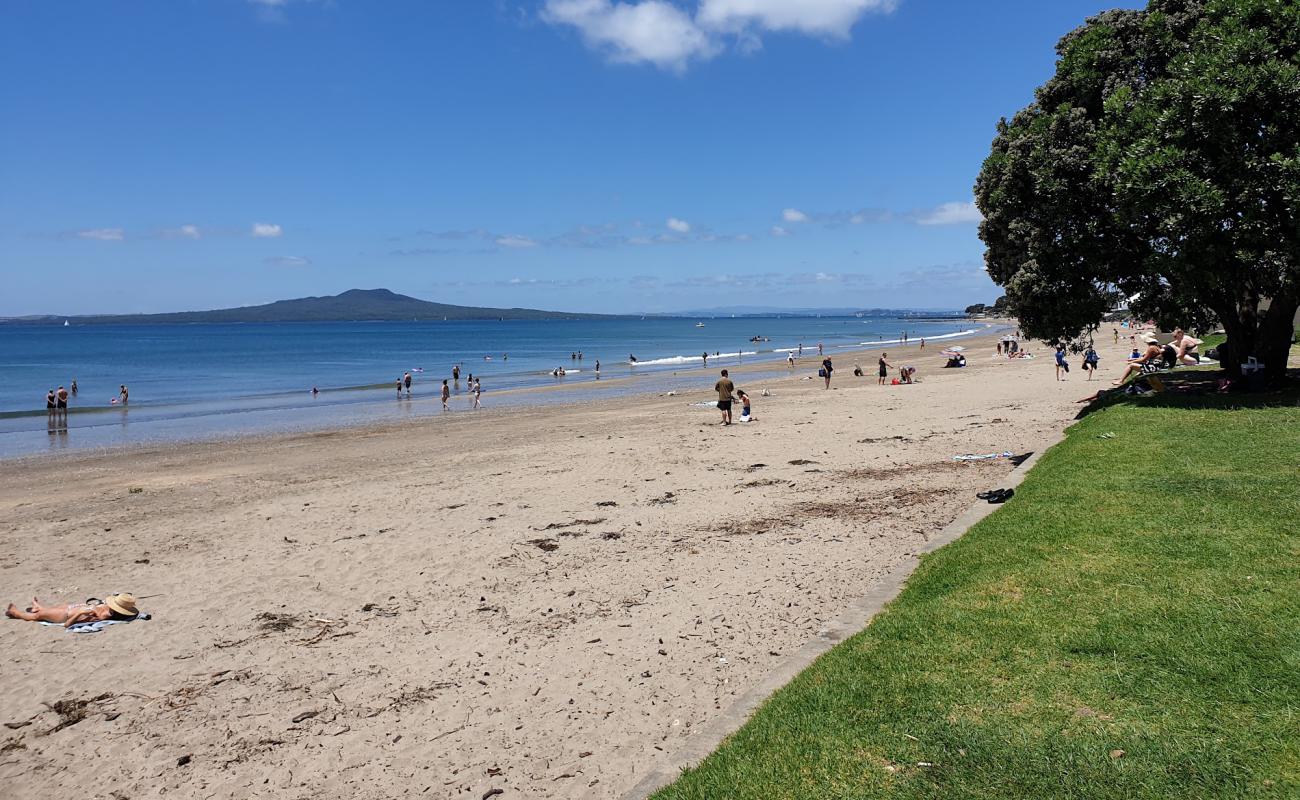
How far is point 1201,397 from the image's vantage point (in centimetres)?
1520

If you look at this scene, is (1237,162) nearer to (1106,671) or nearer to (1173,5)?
(1173,5)

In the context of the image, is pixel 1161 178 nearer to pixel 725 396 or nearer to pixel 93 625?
pixel 725 396

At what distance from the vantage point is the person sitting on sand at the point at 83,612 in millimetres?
8812

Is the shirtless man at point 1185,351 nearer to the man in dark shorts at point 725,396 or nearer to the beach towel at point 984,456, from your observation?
the beach towel at point 984,456

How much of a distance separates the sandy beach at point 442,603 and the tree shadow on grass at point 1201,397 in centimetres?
161

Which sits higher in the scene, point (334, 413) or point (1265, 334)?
point (1265, 334)

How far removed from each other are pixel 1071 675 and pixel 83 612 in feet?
32.0

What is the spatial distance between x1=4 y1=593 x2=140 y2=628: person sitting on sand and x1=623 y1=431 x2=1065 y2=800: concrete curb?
698cm

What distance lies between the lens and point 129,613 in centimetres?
890

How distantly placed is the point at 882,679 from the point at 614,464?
12296mm

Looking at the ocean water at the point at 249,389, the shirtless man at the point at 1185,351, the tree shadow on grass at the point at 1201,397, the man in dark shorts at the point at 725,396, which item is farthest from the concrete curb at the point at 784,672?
the ocean water at the point at 249,389

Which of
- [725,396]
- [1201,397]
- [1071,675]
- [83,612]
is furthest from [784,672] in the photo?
[725,396]

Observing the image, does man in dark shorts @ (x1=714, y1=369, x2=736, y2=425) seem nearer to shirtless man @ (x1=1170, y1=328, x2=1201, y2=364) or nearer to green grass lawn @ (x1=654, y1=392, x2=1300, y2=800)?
shirtless man @ (x1=1170, y1=328, x2=1201, y2=364)

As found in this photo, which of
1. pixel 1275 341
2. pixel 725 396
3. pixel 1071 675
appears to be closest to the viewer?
pixel 1071 675
